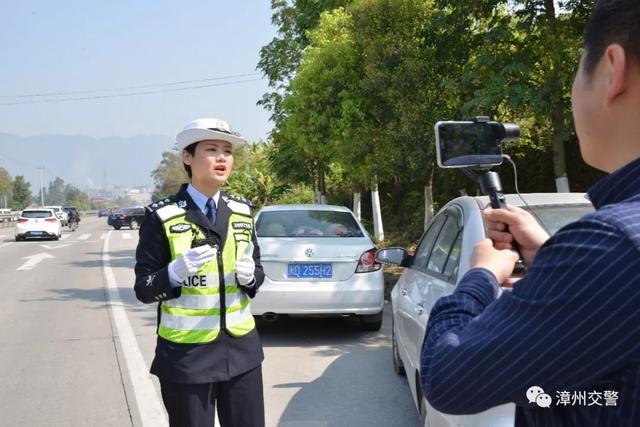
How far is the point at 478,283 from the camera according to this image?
1121 millimetres

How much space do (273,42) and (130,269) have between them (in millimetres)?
8878

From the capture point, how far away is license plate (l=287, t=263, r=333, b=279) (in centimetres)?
626

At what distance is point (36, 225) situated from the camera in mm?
25750

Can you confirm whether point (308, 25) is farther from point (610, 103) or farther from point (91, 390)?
point (610, 103)

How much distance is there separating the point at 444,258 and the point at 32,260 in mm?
16017

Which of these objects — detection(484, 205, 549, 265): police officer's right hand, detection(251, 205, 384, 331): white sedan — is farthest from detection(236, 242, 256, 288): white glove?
detection(251, 205, 384, 331): white sedan

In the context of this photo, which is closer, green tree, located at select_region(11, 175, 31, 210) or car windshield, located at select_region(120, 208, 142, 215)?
car windshield, located at select_region(120, 208, 142, 215)

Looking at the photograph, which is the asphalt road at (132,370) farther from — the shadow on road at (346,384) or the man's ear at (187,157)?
the man's ear at (187,157)

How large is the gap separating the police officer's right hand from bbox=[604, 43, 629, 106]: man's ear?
33 cm

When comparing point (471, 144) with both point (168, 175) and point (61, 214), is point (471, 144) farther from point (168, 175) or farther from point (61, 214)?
point (168, 175)

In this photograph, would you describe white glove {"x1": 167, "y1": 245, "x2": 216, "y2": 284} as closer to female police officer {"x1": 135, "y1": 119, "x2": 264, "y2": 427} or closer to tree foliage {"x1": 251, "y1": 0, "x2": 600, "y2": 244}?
female police officer {"x1": 135, "y1": 119, "x2": 264, "y2": 427}

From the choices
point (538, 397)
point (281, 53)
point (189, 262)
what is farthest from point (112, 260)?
point (538, 397)

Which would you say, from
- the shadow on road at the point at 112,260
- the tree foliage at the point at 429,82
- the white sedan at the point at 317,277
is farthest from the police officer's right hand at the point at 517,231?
the shadow on road at the point at 112,260

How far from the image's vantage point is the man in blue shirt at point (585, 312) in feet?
2.74
